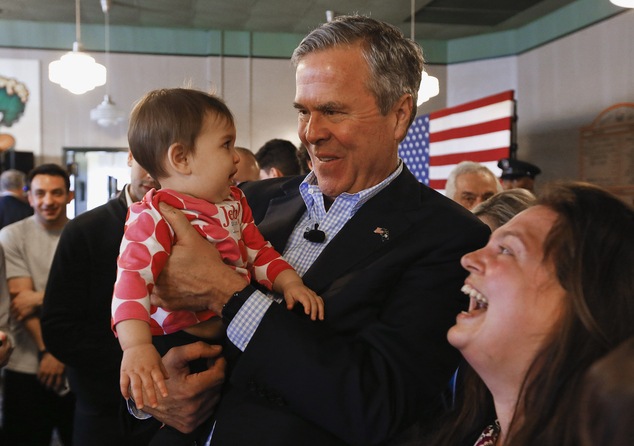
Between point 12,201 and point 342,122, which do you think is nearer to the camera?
point 342,122

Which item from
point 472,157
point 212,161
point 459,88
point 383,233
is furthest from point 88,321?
point 459,88

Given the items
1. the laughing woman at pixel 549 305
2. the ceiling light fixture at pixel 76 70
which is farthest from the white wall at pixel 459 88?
the laughing woman at pixel 549 305

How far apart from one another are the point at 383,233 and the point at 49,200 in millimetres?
2769

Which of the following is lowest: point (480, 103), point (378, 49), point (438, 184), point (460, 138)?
point (438, 184)

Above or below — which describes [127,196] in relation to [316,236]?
above

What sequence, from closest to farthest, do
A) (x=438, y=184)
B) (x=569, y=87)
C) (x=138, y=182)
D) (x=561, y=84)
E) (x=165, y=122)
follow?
(x=165, y=122) → (x=138, y=182) → (x=438, y=184) → (x=569, y=87) → (x=561, y=84)

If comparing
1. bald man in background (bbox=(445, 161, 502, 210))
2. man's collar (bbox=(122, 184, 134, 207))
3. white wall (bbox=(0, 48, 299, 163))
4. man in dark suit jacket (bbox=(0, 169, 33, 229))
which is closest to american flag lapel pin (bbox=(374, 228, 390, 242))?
man's collar (bbox=(122, 184, 134, 207))

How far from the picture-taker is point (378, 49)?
151 centimetres

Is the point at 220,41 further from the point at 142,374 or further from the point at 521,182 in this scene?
the point at 142,374

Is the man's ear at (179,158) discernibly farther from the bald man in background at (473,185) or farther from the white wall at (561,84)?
the white wall at (561,84)

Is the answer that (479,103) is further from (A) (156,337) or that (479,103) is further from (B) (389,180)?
(A) (156,337)

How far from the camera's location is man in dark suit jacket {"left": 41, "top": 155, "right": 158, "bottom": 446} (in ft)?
7.78

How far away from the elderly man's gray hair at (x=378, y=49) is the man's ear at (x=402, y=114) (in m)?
0.02

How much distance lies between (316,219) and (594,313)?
0.90 metres
